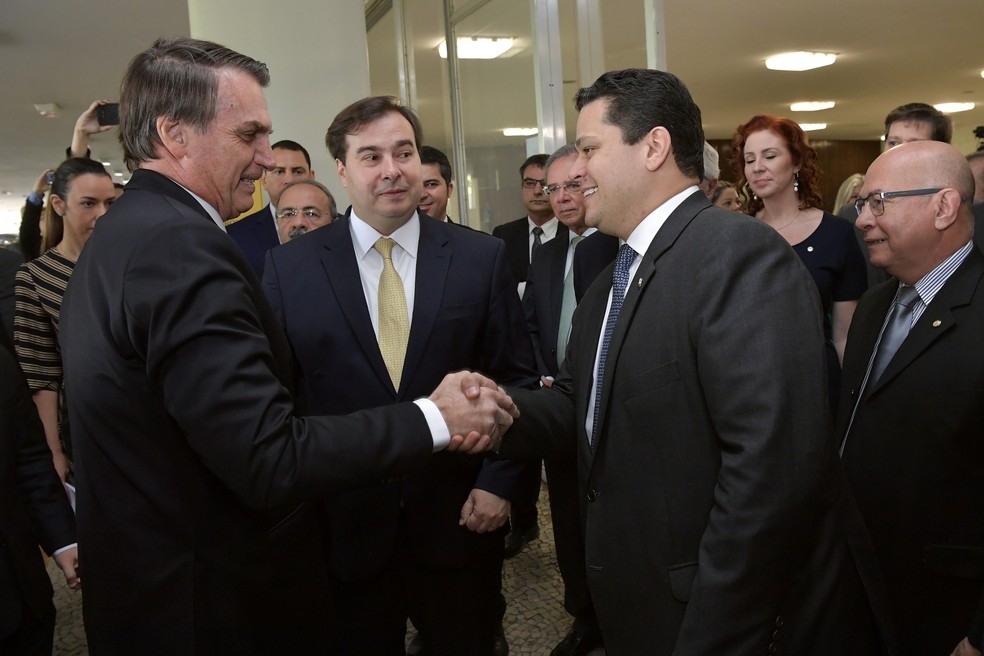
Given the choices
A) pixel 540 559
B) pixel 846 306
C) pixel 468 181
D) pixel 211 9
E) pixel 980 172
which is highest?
pixel 211 9

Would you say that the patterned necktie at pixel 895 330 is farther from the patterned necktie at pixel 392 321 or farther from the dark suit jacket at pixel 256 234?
the dark suit jacket at pixel 256 234

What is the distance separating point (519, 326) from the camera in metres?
2.13

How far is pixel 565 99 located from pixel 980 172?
225 centimetres

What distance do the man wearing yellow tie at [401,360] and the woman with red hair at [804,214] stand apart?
144 centimetres

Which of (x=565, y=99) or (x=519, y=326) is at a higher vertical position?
(x=565, y=99)

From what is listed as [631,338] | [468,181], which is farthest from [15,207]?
[631,338]

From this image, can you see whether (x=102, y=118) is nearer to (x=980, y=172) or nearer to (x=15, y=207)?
(x=980, y=172)

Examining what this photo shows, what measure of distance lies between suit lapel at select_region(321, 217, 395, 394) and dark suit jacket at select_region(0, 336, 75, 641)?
81cm

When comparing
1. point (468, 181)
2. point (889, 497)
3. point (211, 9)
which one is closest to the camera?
point (889, 497)

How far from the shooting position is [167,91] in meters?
1.40

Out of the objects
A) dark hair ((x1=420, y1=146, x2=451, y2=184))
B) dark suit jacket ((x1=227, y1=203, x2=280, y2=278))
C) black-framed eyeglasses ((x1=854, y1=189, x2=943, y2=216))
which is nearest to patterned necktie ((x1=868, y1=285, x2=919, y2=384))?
black-framed eyeglasses ((x1=854, y1=189, x2=943, y2=216))

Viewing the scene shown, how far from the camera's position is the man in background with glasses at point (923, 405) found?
1.72m

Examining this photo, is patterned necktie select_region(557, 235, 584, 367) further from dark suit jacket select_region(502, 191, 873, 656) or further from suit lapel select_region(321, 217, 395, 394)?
dark suit jacket select_region(502, 191, 873, 656)

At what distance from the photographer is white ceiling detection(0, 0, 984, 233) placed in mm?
6660
